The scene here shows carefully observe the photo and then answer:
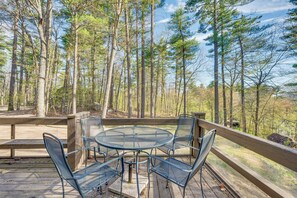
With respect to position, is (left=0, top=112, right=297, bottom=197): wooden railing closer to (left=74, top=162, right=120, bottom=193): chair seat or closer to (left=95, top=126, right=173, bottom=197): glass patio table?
(left=95, top=126, right=173, bottom=197): glass patio table

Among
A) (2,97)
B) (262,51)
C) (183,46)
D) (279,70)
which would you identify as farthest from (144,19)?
(2,97)

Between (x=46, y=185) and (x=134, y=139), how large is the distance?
1345 millimetres

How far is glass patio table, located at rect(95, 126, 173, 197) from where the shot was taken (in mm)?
1804

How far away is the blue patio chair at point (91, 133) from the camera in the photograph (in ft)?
7.95

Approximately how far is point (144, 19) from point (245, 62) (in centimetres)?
680

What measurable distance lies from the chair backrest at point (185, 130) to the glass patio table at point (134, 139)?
48cm

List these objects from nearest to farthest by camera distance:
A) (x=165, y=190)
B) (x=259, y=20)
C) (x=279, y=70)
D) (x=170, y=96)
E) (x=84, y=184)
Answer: (x=84, y=184), (x=165, y=190), (x=279, y=70), (x=259, y=20), (x=170, y=96)

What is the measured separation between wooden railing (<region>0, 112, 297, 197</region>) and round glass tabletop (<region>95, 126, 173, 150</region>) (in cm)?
59

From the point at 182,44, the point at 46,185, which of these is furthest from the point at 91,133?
the point at 182,44

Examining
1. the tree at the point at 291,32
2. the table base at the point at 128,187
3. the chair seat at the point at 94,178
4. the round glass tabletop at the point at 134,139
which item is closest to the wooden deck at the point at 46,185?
the table base at the point at 128,187

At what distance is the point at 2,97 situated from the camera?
22984 mm

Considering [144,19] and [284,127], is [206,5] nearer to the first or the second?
[144,19]

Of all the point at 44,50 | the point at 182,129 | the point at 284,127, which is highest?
the point at 44,50

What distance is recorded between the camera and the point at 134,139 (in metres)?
2.14
